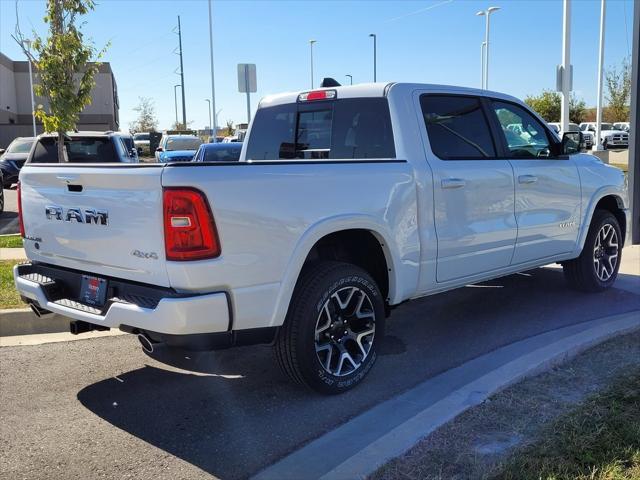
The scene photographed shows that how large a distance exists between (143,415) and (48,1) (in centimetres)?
766

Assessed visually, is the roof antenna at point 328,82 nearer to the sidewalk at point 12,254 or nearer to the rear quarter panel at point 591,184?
the rear quarter panel at point 591,184

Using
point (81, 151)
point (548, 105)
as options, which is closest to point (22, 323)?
point (81, 151)

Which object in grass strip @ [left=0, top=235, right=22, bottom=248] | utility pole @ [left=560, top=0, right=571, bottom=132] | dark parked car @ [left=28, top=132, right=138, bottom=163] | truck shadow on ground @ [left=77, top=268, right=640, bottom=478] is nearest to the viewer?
truck shadow on ground @ [left=77, top=268, right=640, bottom=478]

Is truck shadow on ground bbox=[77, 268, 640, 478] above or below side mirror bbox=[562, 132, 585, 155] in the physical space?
below

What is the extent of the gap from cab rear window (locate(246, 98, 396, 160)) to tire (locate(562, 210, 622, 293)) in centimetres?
→ 295

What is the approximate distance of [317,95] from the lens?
5.21 metres

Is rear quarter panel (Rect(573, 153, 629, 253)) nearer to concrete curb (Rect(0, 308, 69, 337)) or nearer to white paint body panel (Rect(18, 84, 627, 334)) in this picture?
white paint body panel (Rect(18, 84, 627, 334))

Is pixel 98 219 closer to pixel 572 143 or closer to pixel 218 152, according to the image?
pixel 572 143

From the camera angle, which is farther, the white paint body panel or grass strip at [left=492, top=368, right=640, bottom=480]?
the white paint body panel

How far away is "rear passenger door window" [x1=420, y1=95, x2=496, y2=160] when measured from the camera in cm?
486

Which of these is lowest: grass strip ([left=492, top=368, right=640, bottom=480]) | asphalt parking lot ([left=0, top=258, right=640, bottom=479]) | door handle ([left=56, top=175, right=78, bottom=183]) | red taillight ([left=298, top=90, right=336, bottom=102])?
asphalt parking lot ([left=0, top=258, right=640, bottom=479])

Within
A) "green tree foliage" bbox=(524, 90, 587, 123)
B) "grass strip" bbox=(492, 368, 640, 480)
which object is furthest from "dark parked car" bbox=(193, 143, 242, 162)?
"green tree foliage" bbox=(524, 90, 587, 123)

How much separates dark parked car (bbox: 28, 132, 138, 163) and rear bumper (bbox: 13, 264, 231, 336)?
7.56 m

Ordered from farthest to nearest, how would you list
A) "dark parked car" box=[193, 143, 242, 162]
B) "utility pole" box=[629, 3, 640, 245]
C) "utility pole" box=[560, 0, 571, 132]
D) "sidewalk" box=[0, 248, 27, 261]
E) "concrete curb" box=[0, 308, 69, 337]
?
"utility pole" box=[560, 0, 571, 132] < "dark parked car" box=[193, 143, 242, 162] < "sidewalk" box=[0, 248, 27, 261] < "utility pole" box=[629, 3, 640, 245] < "concrete curb" box=[0, 308, 69, 337]
